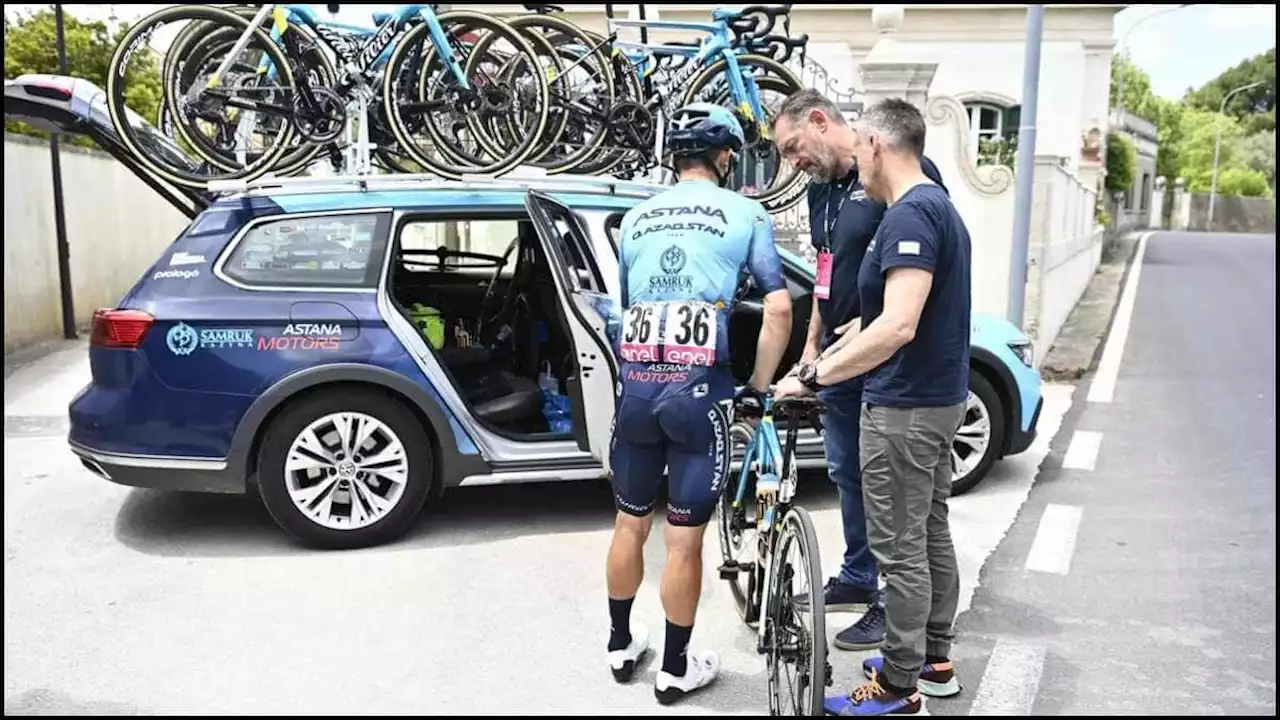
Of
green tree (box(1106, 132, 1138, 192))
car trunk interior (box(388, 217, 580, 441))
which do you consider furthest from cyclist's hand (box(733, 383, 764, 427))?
green tree (box(1106, 132, 1138, 192))

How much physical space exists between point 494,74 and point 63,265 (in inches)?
270

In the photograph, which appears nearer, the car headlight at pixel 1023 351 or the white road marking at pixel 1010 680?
the white road marking at pixel 1010 680

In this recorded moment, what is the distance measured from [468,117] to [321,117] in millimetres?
832

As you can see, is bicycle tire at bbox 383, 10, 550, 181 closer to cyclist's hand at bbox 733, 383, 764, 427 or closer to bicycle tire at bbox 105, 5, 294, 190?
bicycle tire at bbox 105, 5, 294, 190

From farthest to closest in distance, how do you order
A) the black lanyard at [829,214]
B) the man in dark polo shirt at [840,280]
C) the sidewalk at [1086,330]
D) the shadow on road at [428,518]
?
1. the sidewalk at [1086,330]
2. the shadow on road at [428,518]
3. the black lanyard at [829,214]
4. the man in dark polo shirt at [840,280]

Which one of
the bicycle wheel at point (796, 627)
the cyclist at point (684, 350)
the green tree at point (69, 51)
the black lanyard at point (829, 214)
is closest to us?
the bicycle wheel at point (796, 627)

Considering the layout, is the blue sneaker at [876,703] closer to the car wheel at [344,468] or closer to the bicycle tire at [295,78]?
the car wheel at [344,468]

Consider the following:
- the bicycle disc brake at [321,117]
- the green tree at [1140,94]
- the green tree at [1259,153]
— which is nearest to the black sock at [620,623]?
the bicycle disc brake at [321,117]

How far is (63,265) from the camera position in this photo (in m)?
10.5

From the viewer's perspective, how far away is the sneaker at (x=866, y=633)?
3.66m

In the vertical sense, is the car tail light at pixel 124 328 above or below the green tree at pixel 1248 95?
below

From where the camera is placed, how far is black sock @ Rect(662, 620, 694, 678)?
3271 mm

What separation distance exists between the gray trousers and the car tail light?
3112 mm

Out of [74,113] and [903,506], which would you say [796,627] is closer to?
[903,506]
